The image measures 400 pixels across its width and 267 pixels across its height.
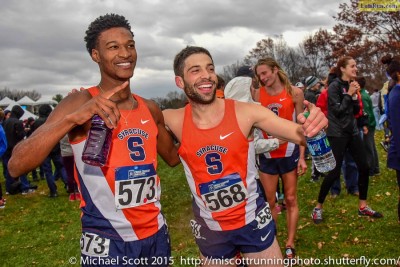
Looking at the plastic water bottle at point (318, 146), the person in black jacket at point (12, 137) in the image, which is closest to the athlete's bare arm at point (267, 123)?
the plastic water bottle at point (318, 146)

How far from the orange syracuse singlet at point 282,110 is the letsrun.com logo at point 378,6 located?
77.2 feet

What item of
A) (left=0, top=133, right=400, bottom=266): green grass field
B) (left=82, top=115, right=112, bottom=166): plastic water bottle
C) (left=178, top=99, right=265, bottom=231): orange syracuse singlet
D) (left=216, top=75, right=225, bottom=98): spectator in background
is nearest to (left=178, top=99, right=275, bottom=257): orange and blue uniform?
(left=178, top=99, right=265, bottom=231): orange syracuse singlet

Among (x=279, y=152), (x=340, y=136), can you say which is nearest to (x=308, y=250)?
(x=279, y=152)

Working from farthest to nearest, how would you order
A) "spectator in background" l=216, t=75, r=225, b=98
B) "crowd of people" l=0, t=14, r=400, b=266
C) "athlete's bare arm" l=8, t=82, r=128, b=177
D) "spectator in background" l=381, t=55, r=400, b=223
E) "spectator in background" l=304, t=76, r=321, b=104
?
"spectator in background" l=304, t=76, r=321, b=104 < "spectator in background" l=216, t=75, r=225, b=98 < "spectator in background" l=381, t=55, r=400, b=223 < "crowd of people" l=0, t=14, r=400, b=266 < "athlete's bare arm" l=8, t=82, r=128, b=177

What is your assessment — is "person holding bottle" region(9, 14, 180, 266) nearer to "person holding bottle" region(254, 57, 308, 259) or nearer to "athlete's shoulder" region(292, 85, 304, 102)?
"person holding bottle" region(254, 57, 308, 259)

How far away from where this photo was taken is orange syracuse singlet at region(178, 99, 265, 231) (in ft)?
9.83

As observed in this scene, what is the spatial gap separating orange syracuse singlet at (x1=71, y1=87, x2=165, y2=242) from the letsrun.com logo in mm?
26181

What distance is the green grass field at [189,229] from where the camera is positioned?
16.5ft

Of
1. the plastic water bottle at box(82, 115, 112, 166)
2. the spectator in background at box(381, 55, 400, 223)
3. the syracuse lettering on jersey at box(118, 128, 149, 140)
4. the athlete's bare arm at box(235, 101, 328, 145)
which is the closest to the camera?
the plastic water bottle at box(82, 115, 112, 166)

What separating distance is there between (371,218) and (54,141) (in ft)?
A: 16.9

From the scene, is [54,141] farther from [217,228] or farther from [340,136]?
[340,136]

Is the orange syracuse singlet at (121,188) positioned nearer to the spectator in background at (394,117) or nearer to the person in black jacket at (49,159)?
the spectator in background at (394,117)

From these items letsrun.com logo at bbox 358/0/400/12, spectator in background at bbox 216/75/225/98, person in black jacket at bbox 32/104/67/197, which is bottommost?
person in black jacket at bbox 32/104/67/197

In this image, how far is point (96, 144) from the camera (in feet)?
7.44
